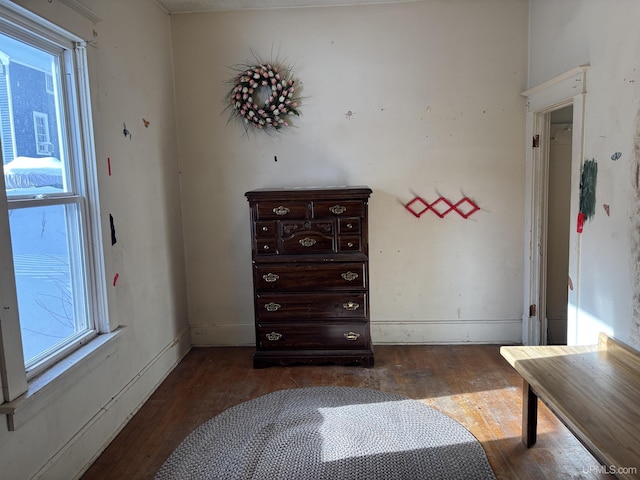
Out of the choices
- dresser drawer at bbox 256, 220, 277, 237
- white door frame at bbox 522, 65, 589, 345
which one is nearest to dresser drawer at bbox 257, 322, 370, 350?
dresser drawer at bbox 256, 220, 277, 237

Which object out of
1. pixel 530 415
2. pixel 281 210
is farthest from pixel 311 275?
pixel 530 415

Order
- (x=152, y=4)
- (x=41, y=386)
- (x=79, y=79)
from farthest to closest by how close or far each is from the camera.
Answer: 1. (x=152, y=4)
2. (x=79, y=79)
3. (x=41, y=386)

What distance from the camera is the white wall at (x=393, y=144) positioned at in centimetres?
355

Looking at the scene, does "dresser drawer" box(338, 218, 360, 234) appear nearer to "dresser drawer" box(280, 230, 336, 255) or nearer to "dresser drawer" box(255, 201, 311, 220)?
"dresser drawer" box(280, 230, 336, 255)

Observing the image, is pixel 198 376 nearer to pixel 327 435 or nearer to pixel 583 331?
pixel 327 435

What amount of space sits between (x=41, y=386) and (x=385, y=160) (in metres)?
2.72

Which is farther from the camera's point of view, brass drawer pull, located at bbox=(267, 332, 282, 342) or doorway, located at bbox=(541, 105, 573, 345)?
doorway, located at bbox=(541, 105, 573, 345)

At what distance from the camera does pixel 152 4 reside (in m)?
3.28

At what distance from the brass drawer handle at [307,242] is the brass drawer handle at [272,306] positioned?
479mm

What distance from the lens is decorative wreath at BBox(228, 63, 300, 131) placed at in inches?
139

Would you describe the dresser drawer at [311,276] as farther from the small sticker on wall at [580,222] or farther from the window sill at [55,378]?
the small sticker on wall at [580,222]

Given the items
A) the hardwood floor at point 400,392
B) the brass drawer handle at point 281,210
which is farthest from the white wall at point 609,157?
the brass drawer handle at point 281,210

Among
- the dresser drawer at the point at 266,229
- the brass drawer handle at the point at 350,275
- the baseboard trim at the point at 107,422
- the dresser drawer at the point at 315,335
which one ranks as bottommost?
the baseboard trim at the point at 107,422

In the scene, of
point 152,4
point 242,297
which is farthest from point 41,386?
point 152,4
